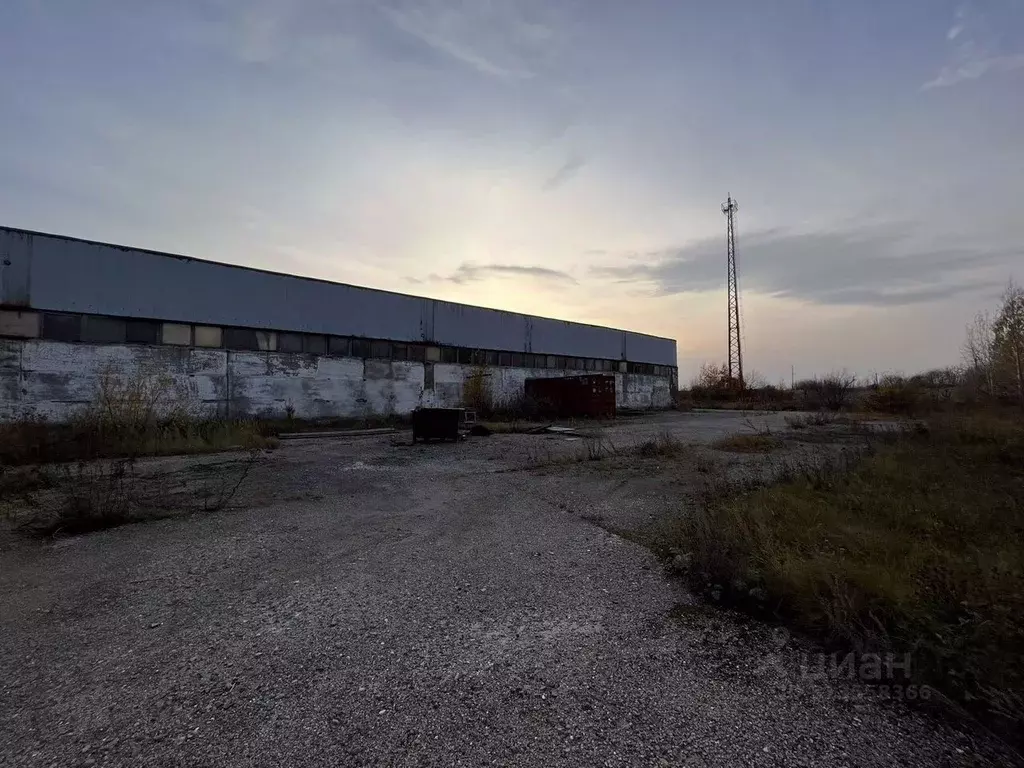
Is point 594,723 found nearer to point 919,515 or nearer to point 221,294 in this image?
point 919,515

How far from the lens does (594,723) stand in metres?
2.16

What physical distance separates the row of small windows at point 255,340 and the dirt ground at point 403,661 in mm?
12599

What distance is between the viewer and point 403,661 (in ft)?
8.78

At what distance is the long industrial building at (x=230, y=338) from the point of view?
1362cm

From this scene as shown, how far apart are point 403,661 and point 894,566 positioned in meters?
3.26

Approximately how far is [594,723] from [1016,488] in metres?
6.94

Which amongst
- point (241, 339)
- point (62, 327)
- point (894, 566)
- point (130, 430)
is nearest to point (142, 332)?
point (62, 327)

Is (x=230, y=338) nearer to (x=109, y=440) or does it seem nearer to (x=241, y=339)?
(x=241, y=339)

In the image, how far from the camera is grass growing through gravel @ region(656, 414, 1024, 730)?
2.37 m

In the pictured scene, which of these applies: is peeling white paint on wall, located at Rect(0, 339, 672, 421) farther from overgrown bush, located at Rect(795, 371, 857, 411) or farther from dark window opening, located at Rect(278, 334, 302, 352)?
overgrown bush, located at Rect(795, 371, 857, 411)

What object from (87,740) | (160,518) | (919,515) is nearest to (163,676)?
(87,740)

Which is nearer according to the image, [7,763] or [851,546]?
[7,763]

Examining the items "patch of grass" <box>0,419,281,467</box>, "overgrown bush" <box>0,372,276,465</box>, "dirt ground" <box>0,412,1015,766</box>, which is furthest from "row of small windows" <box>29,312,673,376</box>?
"dirt ground" <box>0,412,1015,766</box>

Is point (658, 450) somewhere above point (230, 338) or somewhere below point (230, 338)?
below
